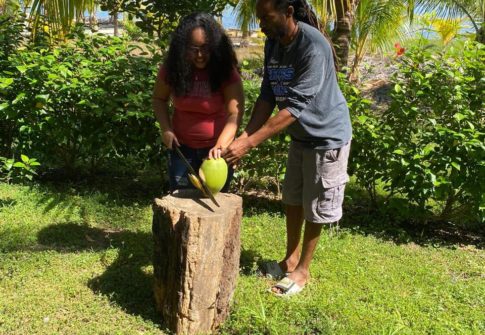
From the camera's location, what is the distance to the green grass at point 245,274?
9.51ft

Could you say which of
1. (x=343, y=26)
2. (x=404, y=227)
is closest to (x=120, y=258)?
(x=404, y=227)

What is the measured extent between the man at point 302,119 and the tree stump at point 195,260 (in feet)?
1.22

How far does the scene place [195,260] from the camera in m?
2.62

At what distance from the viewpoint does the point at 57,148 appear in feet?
16.5

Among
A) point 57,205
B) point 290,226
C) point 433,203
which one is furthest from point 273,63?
point 433,203

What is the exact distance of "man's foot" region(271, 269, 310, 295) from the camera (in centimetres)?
326

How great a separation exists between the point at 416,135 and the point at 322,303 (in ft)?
6.67

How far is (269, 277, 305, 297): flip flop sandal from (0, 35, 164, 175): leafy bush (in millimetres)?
1997

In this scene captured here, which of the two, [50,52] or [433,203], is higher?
[50,52]

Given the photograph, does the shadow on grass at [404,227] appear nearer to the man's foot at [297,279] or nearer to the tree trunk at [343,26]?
the man's foot at [297,279]

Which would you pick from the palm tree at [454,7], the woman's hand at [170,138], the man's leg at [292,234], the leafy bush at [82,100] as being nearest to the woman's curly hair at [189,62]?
the woman's hand at [170,138]

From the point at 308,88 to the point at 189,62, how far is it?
2.37ft

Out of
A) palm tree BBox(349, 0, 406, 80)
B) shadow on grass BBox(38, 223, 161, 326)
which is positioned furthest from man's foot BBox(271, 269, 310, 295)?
palm tree BBox(349, 0, 406, 80)

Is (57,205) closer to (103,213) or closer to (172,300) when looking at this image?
(103,213)
